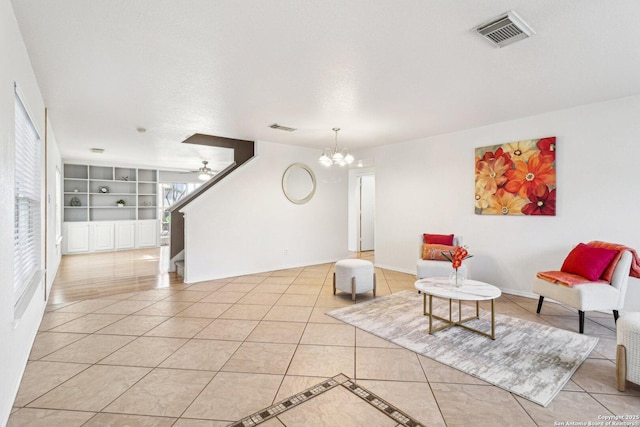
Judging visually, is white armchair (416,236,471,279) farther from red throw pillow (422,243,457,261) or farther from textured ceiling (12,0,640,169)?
textured ceiling (12,0,640,169)

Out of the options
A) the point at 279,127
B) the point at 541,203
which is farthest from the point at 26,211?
the point at 541,203

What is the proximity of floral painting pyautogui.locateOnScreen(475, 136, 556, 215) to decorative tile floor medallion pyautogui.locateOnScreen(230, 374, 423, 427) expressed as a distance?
3.53 m

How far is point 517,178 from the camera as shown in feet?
14.3

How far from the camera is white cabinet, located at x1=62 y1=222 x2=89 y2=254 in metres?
7.92

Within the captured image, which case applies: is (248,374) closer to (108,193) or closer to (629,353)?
(629,353)

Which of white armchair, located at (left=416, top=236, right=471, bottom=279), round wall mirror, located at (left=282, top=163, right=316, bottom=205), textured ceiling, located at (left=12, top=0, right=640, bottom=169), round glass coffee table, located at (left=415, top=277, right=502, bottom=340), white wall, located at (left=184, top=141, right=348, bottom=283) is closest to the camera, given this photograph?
textured ceiling, located at (left=12, top=0, right=640, bottom=169)

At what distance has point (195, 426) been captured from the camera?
178 cm

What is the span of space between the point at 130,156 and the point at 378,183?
19.7 feet

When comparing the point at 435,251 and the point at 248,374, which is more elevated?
the point at 435,251

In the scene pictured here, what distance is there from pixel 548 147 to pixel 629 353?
2783 millimetres

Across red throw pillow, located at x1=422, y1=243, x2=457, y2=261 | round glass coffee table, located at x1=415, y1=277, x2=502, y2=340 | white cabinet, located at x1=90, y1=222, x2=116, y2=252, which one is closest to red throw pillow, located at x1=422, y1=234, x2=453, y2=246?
red throw pillow, located at x1=422, y1=243, x2=457, y2=261

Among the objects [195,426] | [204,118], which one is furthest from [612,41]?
[204,118]

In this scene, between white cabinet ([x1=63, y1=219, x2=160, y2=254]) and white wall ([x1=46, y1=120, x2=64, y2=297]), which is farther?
white cabinet ([x1=63, y1=219, x2=160, y2=254])

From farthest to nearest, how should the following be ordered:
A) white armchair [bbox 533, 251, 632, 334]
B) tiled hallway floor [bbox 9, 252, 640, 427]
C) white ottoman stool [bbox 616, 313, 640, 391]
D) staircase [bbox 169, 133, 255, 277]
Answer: staircase [bbox 169, 133, 255, 277]
white armchair [bbox 533, 251, 632, 334]
white ottoman stool [bbox 616, 313, 640, 391]
tiled hallway floor [bbox 9, 252, 640, 427]
